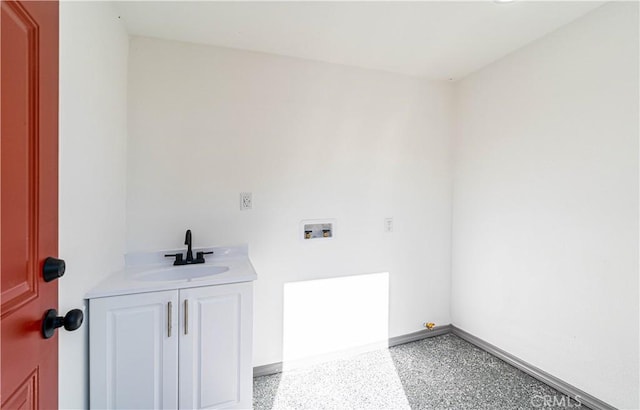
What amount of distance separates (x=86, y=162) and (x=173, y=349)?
1014mm

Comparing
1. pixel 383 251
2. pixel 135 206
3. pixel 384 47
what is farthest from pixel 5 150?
pixel 383 251

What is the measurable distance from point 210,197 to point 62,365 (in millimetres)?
1138

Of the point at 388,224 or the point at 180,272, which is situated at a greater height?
the point at 388,224

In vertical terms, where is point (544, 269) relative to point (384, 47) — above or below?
below

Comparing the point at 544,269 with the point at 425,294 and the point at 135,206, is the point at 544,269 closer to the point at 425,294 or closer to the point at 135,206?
the point at 425,294

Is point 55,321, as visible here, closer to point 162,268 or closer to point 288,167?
point 162,268

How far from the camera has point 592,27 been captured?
5.55 ft

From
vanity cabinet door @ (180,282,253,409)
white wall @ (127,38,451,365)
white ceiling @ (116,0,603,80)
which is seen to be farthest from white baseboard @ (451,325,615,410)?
white ceiling @ (116,0,603,80)

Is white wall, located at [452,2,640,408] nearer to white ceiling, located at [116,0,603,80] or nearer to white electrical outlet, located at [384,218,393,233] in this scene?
white ceiling, located at [116,0,603,80]

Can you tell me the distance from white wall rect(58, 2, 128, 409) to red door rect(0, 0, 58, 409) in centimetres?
37

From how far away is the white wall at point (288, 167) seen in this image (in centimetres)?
189
